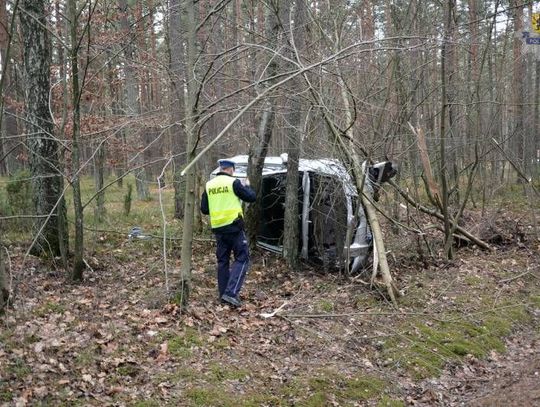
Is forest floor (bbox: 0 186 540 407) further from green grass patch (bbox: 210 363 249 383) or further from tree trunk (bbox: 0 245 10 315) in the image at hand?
tree trunk (bbox: 0 245 10 315)

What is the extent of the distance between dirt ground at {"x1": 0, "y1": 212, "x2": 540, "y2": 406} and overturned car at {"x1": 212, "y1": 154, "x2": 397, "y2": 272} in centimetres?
38

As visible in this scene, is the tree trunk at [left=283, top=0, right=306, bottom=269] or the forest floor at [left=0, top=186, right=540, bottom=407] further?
the tree trunk at [left=283, top=0, right=306, bottom=269]

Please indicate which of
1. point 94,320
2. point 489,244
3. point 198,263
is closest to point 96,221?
point 198,263

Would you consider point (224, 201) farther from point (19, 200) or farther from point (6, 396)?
point (19, 200)

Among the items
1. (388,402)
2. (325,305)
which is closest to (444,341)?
(325,305)

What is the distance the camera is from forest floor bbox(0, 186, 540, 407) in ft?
16.5

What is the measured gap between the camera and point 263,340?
6348 mm

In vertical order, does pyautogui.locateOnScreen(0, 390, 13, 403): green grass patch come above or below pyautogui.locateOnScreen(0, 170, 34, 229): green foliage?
below

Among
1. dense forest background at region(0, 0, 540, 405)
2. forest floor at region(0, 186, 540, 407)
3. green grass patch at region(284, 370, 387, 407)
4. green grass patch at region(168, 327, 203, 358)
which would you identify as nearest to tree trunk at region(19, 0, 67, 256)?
dense forest background at region(0, 0, 540, 405)

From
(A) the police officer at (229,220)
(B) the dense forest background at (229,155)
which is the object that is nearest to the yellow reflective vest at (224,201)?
(A) the police officer at (229,220)

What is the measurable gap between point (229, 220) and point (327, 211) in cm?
274

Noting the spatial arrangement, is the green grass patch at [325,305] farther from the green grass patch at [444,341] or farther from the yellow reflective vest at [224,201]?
the yellow reflective vest at [224,201]

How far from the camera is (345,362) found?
6199mm

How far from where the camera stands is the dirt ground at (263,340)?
5.02m
